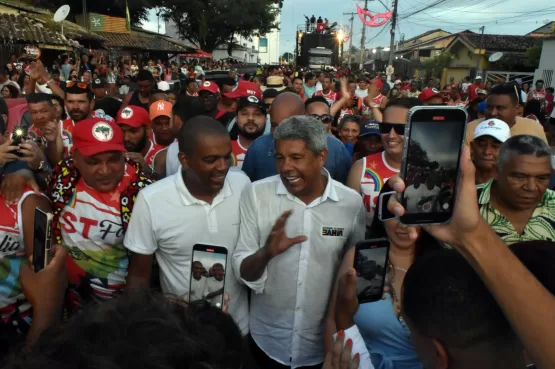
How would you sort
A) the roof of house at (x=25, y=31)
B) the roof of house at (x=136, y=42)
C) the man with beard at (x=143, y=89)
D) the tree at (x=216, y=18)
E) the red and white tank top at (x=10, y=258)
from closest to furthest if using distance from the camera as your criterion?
the red and white tank top at (x=10, y=258) < the man with beard at (x=143, y=89) < the roof of house at (x=25, y=31) < the roof of house at (x=136, y=42) < the tree at (x=216, y=18)

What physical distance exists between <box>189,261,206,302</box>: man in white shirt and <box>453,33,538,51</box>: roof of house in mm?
37325

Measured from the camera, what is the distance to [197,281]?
216 centimetres

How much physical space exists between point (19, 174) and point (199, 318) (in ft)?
6.38

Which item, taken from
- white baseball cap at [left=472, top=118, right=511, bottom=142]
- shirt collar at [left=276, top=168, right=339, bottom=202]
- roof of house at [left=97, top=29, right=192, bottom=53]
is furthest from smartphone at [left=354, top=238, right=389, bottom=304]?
roof of house at [left=97, top=29, right=192, bottom=53]

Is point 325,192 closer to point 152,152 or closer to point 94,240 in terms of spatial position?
point 94,240

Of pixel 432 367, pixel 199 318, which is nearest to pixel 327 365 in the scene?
pixel 432 367

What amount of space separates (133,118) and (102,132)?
167 centimetres

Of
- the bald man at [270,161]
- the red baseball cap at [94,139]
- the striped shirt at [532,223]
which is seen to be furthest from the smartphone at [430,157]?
the bald man at [270,161]

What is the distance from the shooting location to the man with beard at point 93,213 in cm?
258

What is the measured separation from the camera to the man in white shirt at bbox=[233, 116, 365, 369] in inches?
97.3

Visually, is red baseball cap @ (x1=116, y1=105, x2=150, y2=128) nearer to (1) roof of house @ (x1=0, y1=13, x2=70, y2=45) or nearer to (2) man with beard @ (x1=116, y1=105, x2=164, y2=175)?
(2) man with beard @ (x1=116, y1=105, x2=164, y2=175)

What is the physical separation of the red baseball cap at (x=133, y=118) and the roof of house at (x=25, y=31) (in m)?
13.4

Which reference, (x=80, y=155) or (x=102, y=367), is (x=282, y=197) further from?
(x=102, y=367)

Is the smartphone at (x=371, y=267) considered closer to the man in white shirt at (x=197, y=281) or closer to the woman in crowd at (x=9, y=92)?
the man in white shirt at (x=197, y=281)
